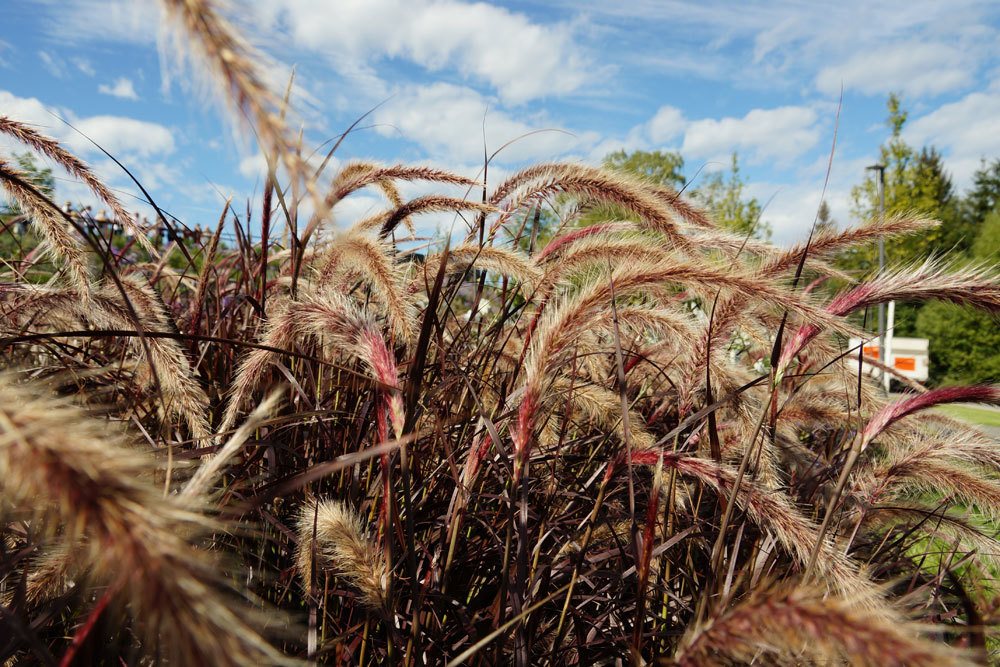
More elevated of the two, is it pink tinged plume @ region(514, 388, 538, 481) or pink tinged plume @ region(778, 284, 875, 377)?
pink tinged plume @ region(778, 284, 875, 377)

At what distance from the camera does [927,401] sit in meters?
1.75

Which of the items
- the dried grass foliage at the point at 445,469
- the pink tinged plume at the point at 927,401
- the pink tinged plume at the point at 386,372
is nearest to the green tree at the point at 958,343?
→ the dried grass foliage at the point at 445,469

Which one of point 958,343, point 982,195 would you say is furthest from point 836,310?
point 982,195

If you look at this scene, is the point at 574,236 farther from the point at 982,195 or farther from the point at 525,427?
the point at 982,195

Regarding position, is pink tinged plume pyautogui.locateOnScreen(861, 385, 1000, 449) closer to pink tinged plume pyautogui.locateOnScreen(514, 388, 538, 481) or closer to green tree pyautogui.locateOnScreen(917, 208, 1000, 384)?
pink tinged plume pyautogui.locateOnScreen(514, 388, 538, 481)

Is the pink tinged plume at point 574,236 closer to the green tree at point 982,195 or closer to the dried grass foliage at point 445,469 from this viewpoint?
the dried grass foliage at point 445,469

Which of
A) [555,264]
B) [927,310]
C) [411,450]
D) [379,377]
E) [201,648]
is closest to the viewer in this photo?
[201,648]

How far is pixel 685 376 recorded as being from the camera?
7.28 feet

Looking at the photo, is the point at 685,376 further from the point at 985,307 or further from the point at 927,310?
the point at 927,310

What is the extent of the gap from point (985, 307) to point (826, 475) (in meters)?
1.14

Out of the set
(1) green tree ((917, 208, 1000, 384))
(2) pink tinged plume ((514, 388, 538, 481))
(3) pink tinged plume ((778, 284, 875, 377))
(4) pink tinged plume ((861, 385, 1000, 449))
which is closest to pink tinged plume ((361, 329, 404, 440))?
(2) pink tinged plume ((514, 388, 538, 481))

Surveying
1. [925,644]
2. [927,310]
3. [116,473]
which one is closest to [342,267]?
[116,473]

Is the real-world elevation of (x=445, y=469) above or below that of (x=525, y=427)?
below

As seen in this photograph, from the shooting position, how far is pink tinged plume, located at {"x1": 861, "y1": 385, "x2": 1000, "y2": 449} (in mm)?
1762
